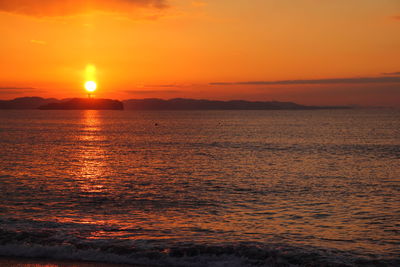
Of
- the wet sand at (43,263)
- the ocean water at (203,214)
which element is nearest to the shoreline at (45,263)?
the wet sand at (43,263)

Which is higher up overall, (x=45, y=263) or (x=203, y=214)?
(x=45, y=263)

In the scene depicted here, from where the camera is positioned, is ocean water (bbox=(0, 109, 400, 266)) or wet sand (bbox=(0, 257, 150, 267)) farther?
ocean water (bbox=(0, 109, 400, 266))

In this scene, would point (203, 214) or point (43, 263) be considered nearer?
point (43, 263)

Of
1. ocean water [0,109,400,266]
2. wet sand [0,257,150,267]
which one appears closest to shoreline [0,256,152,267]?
wet sand [0,257,150,267]

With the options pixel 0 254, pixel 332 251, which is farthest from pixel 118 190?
pixel 332 251

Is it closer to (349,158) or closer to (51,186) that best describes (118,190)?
(51,186)

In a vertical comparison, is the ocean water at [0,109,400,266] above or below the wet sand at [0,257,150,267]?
below

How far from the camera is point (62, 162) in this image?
4412 centimetres

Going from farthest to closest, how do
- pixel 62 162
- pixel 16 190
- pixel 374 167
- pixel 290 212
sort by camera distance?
pixel 62 162, pixel 374 167, pixel 16 190, pixel 290 212

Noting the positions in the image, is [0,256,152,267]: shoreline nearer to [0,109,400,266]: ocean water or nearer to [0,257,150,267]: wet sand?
[0,257,150,267]: wet sand

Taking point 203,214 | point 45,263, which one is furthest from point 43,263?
point 203,214

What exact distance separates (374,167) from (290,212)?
2301cm

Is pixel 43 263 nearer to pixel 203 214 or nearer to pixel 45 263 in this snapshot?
pixel 45 263

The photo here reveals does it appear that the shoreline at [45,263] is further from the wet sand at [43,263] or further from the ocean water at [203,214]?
the ocean water at [203,214]
